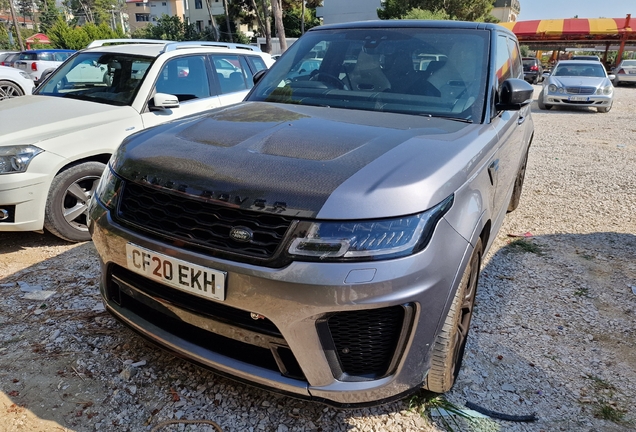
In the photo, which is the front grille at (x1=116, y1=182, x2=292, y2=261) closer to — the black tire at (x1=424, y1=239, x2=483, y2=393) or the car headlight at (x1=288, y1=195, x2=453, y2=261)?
the car headlight at (x1=288, y1=195, x2=453, y2=261)

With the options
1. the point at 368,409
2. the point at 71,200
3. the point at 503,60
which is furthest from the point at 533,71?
the point at 368,409

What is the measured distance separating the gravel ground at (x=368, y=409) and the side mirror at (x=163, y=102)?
1.38 metres

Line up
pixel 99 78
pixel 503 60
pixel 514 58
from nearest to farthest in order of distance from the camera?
pixel 503 60, pixel 514 58, pixel 99 78

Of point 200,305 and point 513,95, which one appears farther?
point 513,95

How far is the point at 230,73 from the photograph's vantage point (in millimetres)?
5605

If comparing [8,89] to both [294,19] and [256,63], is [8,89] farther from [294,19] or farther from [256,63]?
[294,19]

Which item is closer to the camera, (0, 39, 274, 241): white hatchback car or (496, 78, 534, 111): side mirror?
(496, 78, 534, 111): side mirror

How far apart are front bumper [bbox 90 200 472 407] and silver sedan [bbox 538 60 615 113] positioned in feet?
45.7

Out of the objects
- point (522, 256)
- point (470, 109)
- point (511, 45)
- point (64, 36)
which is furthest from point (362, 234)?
point (64, 36)

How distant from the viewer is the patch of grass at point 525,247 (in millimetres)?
4234

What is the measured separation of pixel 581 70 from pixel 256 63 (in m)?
12.3

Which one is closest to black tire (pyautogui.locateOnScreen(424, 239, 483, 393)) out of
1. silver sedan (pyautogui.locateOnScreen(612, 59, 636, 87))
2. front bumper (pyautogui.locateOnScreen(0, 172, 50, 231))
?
front bumper (pyautogui.locateOnScreen(0, 172, 50, 231))

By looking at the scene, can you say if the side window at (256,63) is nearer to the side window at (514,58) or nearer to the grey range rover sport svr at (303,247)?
the side window at (514,58)

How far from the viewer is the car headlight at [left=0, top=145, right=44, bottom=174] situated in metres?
3.55
